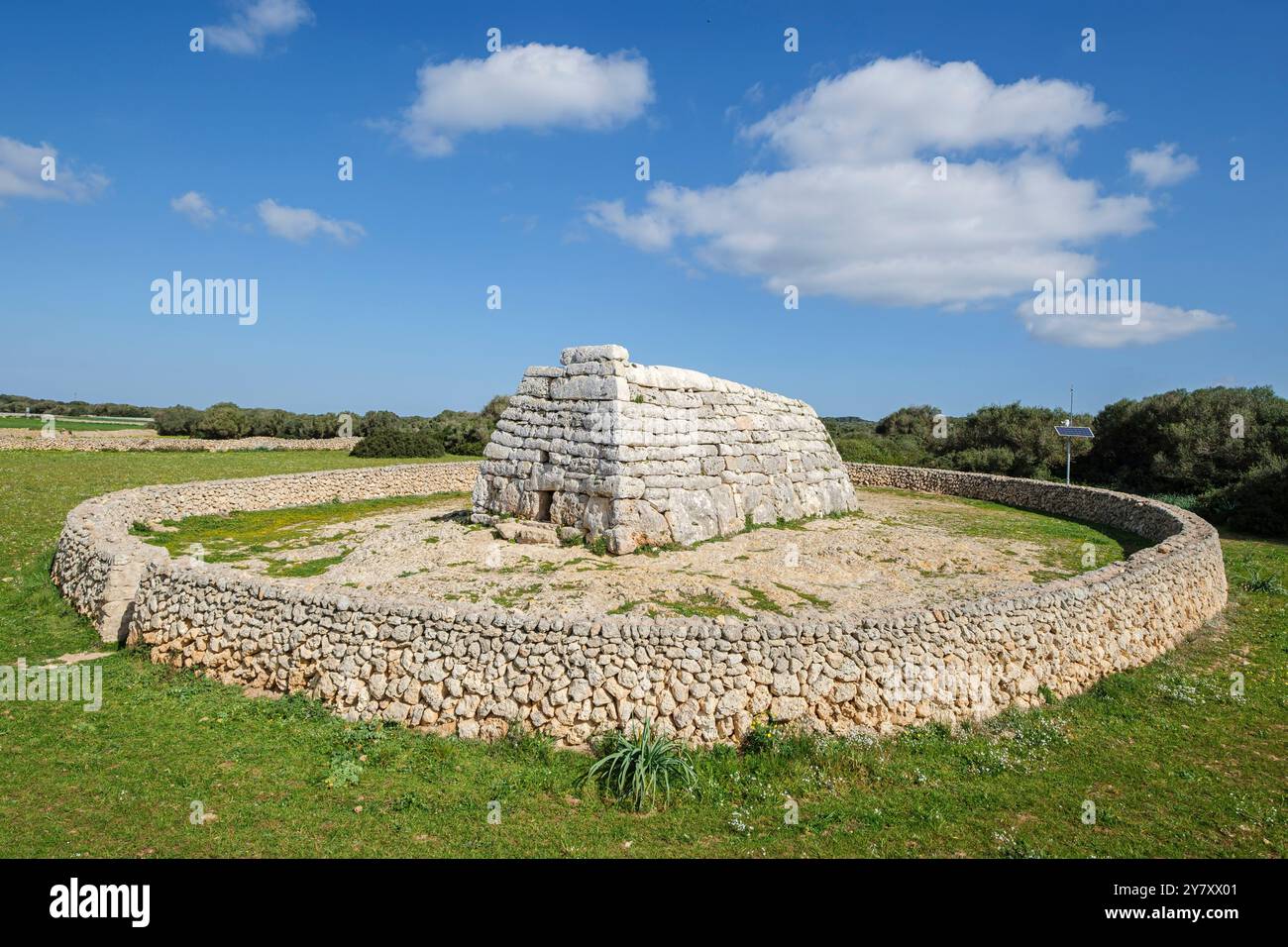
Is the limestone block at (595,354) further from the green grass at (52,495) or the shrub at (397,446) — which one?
the shrub at (397,446)

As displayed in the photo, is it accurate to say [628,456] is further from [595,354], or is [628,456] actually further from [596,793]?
[596,793]

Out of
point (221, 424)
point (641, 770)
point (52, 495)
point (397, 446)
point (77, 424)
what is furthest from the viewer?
point (77, 424)

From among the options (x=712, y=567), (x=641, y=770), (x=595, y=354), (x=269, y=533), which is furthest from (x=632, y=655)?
(x=269, y=533)

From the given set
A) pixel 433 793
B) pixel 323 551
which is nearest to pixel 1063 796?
pixel 433 793

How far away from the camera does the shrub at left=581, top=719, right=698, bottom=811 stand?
6012 millimetres

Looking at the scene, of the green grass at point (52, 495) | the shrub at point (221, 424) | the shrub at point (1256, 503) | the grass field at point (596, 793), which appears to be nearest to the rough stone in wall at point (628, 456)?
the grass field at point (596, 793)

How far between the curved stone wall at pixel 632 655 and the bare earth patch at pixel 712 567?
0.85 metres

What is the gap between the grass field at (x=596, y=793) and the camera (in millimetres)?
5445

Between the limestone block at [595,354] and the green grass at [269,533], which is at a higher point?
the limestone block at [595,354]

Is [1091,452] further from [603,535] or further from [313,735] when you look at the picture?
[313,735]

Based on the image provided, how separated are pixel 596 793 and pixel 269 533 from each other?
43.5 ft

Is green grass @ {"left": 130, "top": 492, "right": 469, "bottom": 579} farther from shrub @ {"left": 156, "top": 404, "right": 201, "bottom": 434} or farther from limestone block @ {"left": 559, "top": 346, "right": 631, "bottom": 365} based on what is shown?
shrub @ {"left": 156, "top": 404, "right": 201, "bottom": 434}

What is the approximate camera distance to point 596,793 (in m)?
6.15

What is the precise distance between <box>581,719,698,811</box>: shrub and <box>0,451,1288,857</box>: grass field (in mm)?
162
